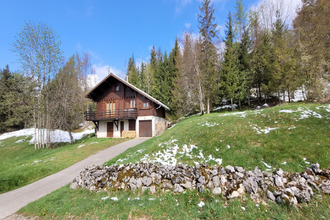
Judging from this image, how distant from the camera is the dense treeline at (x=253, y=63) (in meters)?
14.7

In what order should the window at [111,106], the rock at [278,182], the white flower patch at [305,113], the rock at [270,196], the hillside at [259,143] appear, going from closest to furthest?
1. the rock at [270,196]
2. the rock at [278,182]
3. the hillside at [259,143]
4. the white flower patch at [305,113]
5. the window at [111,106]

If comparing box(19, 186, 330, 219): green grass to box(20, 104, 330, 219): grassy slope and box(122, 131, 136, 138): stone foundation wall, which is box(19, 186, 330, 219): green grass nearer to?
box(20, 104, 330, 219): grassy slope

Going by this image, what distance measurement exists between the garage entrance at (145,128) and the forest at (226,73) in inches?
343

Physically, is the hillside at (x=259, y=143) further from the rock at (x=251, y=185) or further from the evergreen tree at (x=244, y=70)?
the evergreen tree at (x=244, y=70)

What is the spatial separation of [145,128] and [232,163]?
15.7 m

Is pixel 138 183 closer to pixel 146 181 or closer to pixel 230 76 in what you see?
pixel 146 181

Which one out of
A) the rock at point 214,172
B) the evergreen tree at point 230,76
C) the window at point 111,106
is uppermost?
the evergreen tree at point 230,76

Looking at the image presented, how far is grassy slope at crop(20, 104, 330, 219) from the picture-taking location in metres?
3.96

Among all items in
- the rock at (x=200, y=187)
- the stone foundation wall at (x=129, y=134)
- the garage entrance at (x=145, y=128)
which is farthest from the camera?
the stone foundation wall at (x=129, y=134)

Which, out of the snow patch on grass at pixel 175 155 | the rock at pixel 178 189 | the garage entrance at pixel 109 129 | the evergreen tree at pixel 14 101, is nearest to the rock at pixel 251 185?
the rock at pixel 178 189

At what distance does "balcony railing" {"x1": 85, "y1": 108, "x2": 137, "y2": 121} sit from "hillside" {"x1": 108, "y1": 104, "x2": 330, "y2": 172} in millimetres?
12160

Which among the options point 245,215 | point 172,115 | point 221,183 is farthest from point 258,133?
point 172,115

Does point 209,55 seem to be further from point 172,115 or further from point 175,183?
point 175,183

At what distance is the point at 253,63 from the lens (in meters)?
24.2
